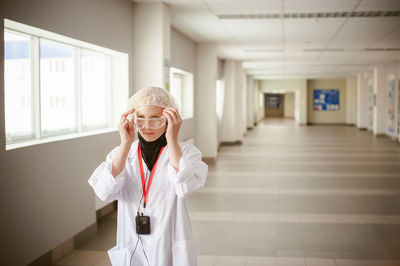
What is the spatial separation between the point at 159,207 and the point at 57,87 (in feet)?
13.1

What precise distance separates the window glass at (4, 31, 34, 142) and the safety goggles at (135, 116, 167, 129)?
2776 mm

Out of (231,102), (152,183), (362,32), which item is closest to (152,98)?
(152,183)

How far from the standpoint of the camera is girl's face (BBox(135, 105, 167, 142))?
2205 millimetres

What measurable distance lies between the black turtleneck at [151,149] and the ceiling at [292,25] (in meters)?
5.65

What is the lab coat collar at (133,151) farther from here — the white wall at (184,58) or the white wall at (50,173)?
the white wall at (184,58)

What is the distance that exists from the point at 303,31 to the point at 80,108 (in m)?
6.14

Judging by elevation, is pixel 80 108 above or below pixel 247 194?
above

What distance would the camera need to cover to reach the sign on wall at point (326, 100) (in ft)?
117

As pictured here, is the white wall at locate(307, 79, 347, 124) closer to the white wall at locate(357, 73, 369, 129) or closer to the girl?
the white wall at locate(357, 73, 369, 129)

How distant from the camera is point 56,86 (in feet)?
→ 19.0

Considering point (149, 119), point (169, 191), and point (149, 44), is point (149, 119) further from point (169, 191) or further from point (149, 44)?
point (149, 44)

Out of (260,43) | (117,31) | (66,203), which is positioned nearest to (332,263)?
(66,203)

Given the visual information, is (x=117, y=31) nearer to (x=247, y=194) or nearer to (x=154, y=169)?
(x=247, y=194)

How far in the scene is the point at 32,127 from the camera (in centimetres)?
509
